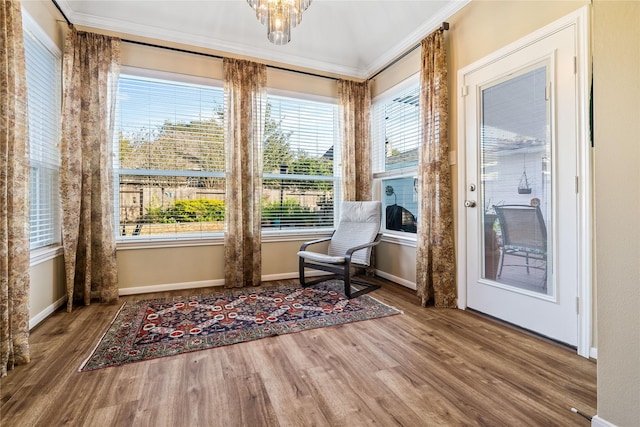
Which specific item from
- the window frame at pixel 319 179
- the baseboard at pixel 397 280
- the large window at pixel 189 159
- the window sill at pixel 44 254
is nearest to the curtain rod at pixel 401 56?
the window frame at pixel 319 179

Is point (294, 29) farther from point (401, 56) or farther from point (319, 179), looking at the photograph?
point (319, 179)

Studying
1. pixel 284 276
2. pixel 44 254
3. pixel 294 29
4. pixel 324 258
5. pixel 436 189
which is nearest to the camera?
pixel 44 254

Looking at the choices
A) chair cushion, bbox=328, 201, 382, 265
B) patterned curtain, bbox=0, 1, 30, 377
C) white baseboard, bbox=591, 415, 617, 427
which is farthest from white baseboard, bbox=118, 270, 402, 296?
white baseboard, bbox=591, 415, 617, 427

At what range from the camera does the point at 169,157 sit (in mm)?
3438

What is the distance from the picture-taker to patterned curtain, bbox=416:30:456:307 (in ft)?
9.27

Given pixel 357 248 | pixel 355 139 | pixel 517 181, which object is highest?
pixel 355 139

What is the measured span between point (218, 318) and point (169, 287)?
118 centimetres

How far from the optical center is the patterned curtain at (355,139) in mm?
4051

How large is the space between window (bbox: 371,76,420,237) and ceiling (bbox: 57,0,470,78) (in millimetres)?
486

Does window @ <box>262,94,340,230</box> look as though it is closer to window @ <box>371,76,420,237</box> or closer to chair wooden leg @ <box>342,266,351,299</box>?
window @ <box>371,76,420,237</box>

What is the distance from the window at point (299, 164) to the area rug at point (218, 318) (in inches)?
41.5

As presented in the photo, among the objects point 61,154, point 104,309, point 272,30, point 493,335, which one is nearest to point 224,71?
point 272,30

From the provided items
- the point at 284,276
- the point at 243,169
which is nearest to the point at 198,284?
the point at 284,276

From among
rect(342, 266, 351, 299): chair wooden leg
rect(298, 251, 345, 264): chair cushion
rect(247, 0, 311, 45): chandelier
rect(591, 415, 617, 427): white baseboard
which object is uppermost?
rect(247, 0, 311, 45): chandelier
